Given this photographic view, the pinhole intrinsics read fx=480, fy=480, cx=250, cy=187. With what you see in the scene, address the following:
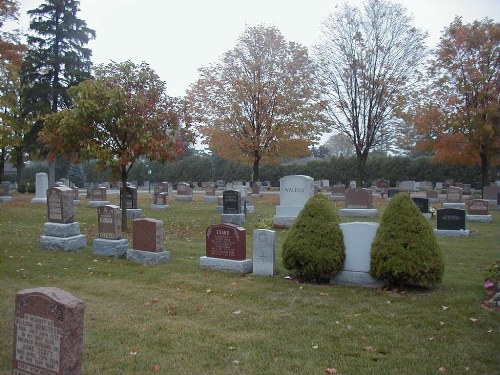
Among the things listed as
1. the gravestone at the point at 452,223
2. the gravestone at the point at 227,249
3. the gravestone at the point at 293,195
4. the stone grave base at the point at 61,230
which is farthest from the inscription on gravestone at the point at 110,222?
the gravestone at the point at 452,223

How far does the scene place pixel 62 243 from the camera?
1217 centimetres

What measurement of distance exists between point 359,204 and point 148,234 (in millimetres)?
11914

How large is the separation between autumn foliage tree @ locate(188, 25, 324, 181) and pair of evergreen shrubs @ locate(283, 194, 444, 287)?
21.3m

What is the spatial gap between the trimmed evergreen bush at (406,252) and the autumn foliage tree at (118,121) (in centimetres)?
845

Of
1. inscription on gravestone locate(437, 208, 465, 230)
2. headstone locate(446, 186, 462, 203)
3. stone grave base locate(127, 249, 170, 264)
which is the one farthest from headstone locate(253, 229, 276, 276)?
headstone locate(446, 186, 462, 203)

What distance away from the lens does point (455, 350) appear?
18.0 ft

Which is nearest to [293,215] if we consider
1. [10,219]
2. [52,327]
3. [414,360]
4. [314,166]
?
[10,219]

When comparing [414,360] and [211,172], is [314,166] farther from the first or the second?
[414,360]

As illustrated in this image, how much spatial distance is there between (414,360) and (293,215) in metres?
12.4

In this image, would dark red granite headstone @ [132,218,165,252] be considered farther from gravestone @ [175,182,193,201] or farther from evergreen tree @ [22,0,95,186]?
evergreen tree @ [22,0,95,186]

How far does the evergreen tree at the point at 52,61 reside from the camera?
33.0 metres

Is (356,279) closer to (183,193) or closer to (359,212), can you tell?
(359,212)

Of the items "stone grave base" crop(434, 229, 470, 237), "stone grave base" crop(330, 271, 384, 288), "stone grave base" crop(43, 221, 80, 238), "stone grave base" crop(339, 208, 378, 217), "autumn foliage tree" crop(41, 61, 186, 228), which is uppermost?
"autumn foliage tree" crop(41, 61, 186, 228)

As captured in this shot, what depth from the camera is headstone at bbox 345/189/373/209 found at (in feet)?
66.8
